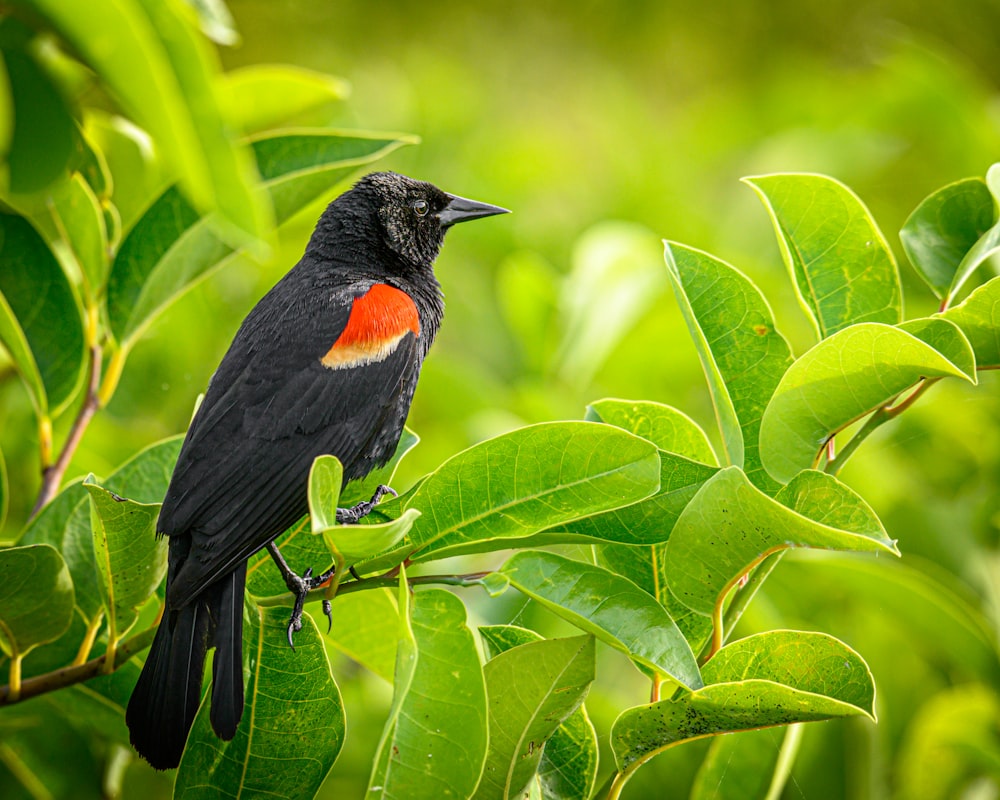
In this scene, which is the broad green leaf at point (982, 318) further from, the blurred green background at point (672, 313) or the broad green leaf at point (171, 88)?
the broad green leaf at point (171, 88)

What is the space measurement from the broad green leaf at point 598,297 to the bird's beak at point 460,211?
1.03 feet

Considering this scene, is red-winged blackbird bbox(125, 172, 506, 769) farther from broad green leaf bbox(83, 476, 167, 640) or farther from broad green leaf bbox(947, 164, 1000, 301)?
broad green leaf bbox(947, 164, 1000, 301)

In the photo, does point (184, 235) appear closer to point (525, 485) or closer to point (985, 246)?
point (525, 485)

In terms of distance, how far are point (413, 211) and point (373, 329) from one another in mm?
713

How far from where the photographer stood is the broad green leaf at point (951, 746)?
1.92 meters

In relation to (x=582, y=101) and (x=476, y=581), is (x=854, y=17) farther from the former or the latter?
(x=476, y=581)

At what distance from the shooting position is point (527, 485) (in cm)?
118

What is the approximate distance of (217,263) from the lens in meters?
1.72

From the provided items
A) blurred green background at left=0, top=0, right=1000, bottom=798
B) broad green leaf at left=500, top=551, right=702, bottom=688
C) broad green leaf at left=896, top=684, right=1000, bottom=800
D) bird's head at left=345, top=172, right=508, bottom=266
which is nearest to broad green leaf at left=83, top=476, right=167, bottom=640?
broad green leaf at left=500, top=551, right=702, bottom=688

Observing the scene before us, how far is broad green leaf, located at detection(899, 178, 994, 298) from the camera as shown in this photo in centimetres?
140

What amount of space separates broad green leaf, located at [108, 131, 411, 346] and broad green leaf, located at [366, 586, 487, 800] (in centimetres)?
91

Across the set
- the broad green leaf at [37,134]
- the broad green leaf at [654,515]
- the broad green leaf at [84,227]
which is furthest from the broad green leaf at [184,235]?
the broad green leaf at [654,515]

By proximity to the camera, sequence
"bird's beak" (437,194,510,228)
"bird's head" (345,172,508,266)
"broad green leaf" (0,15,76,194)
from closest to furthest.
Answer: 1. "broad green leaf" (0,15,76,194)
2. "bird's head" (345,172,508,266)
3. "bird's beak" (437,194,510,228)

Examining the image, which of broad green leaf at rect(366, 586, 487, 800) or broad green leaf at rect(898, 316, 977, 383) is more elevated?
broad green leaf at rect(898, 316, 977, 383)
